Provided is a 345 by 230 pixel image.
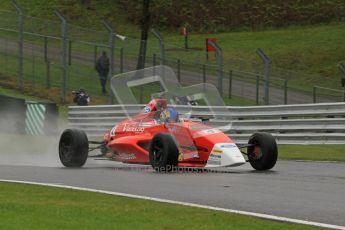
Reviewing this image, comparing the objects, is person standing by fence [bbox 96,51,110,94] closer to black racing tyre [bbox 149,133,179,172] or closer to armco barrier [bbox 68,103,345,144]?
armco barrier [bbox 68,103,345,144]

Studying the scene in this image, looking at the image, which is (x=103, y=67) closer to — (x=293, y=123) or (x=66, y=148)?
(x=293, y=123)

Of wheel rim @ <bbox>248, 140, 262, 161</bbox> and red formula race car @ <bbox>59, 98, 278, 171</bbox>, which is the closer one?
red formula race car @ <bbox>59, 98, 278, 171</bbox>

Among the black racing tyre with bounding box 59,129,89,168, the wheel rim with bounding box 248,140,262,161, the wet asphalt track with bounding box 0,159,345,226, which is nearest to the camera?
the wet asphalt track with bounding box 0,159,345,226

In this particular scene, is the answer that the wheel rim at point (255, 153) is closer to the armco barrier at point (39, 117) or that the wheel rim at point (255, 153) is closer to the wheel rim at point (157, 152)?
the wheel rim at point (157, 152)

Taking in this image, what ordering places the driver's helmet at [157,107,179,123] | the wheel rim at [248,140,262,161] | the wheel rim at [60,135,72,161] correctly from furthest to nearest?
the wheel rim at [60,135,72,161]
the driver's helmet at [157,107,179,123]
the wheel rim at [248,140,262,161]

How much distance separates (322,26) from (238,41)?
6.22 metres

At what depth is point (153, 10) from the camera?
57.1 metres

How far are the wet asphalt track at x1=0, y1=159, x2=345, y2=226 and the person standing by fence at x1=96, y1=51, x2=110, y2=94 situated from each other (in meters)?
12.2

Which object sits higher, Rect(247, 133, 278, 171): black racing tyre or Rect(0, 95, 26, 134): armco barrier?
Rect(0, 95, 26, 134): armco barrier

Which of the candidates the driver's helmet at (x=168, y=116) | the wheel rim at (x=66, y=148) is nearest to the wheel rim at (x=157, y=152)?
the driver's helmet at (x=168, y=116)

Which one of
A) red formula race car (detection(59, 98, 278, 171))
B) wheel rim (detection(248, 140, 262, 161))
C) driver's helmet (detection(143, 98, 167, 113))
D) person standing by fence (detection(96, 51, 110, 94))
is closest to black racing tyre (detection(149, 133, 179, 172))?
red formula race car (detection(59, 98, 278, 171))

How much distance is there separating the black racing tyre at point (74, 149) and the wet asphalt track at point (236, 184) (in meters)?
0.21

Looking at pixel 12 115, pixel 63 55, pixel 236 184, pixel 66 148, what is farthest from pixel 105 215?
pixel 63 55

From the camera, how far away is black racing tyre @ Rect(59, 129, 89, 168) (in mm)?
14820
